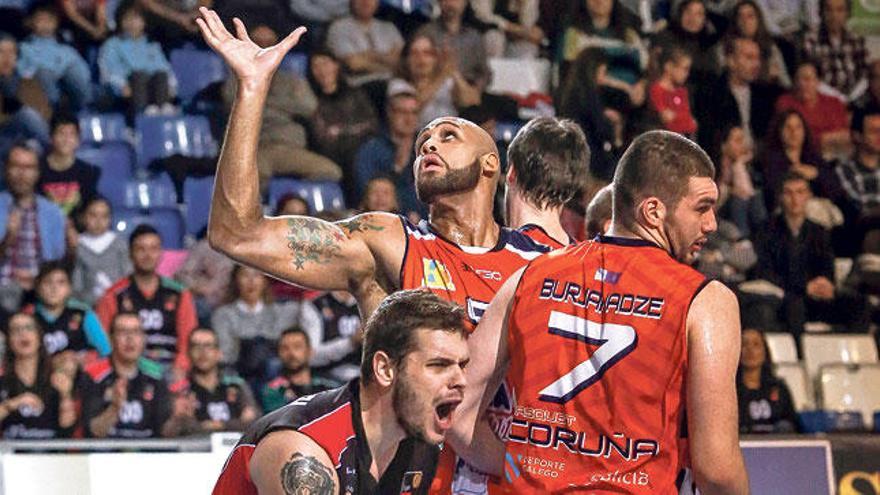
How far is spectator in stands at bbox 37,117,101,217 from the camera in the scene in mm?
10664

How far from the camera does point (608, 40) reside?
12.5m

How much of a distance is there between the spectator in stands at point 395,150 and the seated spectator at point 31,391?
2749mm

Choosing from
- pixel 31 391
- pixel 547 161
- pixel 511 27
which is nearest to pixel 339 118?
pixel 511 27

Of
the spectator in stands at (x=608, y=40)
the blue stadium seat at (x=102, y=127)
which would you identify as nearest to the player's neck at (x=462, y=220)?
the blue stadium seat at (x=102, y=127)

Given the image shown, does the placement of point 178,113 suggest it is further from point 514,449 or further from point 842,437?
point 514,449

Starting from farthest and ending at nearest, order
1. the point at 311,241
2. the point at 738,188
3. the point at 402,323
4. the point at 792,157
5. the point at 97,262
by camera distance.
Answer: the point at 792,157, the point at 738,188, the point at 97,262, the point at 311,241, the point at 402,323

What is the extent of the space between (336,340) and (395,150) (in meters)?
1.92

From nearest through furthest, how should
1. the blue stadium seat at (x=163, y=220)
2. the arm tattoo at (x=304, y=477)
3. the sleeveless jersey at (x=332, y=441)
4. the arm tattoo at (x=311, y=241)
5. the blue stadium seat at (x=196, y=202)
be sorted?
the arm tattoo at (x=304, y=477) → the sleeveless jersey at (x=332, y=441) → the arm tattoo at (x=311, y=241) → the blue stadium seat at (x=163, y=220) → the blue stadium seat at (x=196, y=202)

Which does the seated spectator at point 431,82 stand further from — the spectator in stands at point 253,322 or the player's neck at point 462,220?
the player's neck at point 462,220

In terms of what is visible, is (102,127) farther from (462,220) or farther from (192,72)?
(462,220)

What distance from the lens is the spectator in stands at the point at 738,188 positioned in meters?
12.0

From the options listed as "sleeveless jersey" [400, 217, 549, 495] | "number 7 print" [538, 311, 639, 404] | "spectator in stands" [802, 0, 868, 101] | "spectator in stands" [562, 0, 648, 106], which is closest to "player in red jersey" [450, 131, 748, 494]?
"number 7 print" [538, 311, 639, 404]

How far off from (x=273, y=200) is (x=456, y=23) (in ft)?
7.52

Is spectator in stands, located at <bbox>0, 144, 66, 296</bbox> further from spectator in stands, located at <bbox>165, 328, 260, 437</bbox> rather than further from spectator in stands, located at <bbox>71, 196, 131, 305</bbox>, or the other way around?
spectator in stands, located at <bbox>165, 328, 260, 437</bbox>
